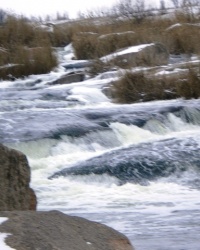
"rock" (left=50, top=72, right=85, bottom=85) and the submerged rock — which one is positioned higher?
the submerged rock

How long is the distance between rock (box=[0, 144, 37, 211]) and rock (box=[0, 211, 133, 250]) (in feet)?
3.93

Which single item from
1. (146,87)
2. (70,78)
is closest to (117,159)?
(146,87)

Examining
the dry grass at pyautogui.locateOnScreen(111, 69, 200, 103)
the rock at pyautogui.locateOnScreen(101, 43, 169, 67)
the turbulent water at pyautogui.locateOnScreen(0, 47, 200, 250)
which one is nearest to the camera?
the turbulent water at pyautogui.locateOnScreen(0, 47, 200, 250)

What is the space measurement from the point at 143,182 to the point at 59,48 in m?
16.8

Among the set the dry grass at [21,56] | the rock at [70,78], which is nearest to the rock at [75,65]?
the dry grass at [21,56]

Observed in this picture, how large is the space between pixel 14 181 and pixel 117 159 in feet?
13.6

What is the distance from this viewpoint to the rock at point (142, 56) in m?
A: 16.5

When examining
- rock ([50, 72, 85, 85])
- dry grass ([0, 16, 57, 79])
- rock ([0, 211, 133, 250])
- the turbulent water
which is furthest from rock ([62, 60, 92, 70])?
rock ([0, 211, 133, 250])

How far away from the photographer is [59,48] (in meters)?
24.8

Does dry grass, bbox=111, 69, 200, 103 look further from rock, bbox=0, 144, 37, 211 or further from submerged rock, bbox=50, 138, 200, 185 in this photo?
rock, bbox=0, 144, 37, 211

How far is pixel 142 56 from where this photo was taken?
16781 mm

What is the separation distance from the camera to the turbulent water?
6500 millimetres

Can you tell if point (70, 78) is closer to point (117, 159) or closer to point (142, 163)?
point (117, 159)

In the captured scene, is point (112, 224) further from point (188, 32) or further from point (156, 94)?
point (188, 32)
